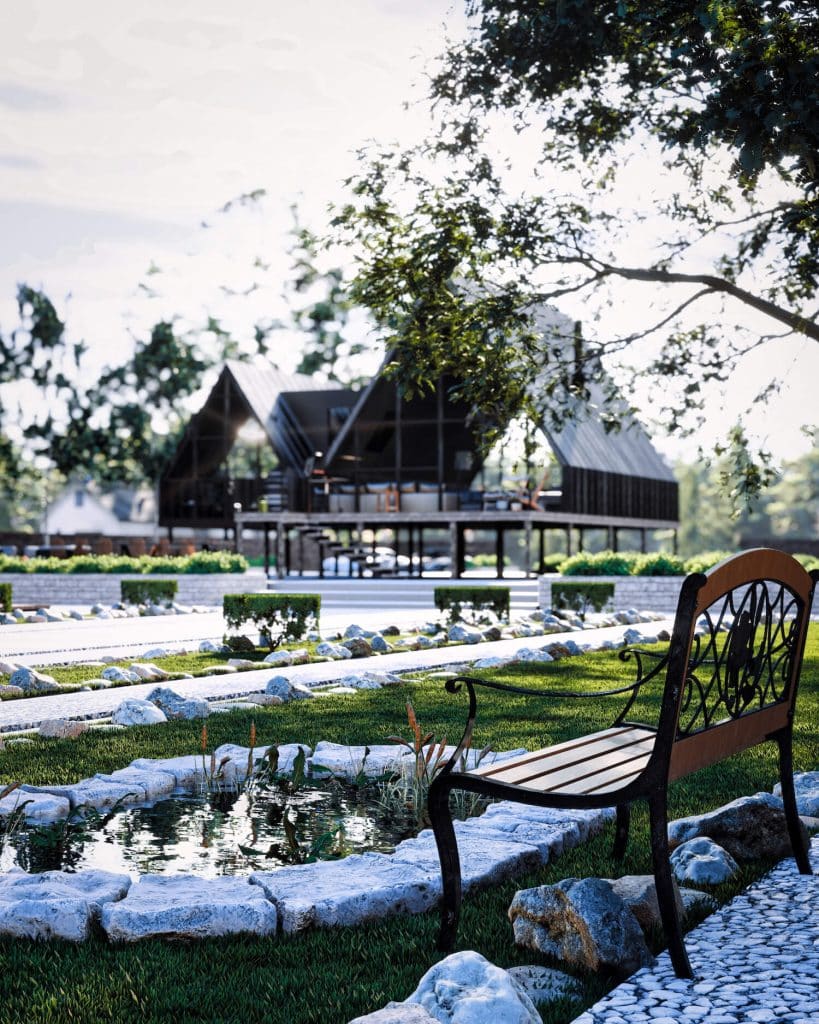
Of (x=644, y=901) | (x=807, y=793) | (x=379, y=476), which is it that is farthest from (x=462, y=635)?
(x=379, y=476)

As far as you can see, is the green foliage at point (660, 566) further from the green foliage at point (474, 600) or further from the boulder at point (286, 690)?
the boulder at point (286, 690)

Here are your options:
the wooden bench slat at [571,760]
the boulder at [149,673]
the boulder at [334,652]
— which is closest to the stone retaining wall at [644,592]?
the boulder at [334,652]

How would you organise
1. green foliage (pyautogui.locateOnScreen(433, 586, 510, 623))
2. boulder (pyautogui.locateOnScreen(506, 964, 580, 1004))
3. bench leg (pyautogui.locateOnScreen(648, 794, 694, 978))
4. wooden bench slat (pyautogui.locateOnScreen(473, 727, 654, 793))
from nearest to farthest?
boulder (pyautogui.locateOnScreen(506, 964, 580, 1004))
bench leg (pyautogui.locateOnScreen(648, 794, 694, 978))
wooden bench slat (pyautogui.locateOnScreen(473, 727, 654, 793))
green foliage (pyautogui.locateOnScreen(433, 586, 510, 623))

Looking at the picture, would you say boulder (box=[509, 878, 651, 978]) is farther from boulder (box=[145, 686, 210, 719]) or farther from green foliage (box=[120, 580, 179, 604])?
green foliage (box=[120, 580, 179, 604])

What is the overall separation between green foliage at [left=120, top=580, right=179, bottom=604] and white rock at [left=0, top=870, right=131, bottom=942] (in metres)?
19.7

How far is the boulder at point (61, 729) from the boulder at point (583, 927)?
4775mm

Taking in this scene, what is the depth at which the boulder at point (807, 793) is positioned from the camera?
5582mm

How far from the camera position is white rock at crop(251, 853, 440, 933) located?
13.0ft

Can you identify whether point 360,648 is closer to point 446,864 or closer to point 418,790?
point 418,790

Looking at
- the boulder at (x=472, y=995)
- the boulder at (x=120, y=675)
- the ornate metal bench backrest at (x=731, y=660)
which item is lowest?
the boulder at (x=120, y=675)

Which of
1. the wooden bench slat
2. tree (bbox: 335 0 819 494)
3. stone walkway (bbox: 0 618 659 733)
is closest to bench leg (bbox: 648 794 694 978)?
the wooden bench slat

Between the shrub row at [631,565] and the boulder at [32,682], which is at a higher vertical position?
the shrub row at [631,565]

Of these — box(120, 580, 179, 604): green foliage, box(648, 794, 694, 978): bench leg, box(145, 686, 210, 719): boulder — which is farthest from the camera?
box(120, 580, 179, 604): green foliage

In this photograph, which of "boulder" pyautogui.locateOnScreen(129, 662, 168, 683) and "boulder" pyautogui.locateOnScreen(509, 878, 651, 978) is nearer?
"boulder" pyautogui.locateOnScreen(509, 878, 651, 978)
